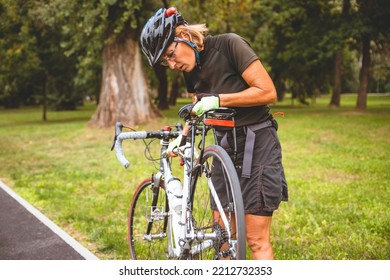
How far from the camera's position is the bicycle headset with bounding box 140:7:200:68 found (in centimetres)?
293

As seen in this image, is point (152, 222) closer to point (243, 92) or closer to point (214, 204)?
point (214, 204)

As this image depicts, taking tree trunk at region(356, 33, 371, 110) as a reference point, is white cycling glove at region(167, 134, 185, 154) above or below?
below

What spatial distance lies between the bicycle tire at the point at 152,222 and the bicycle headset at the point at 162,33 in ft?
3.62

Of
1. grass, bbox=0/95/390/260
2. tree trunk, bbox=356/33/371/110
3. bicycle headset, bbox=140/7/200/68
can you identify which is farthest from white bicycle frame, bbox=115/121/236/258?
tree trunk, bbox=356/33/371/110

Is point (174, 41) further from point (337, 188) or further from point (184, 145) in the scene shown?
point (337, 188)

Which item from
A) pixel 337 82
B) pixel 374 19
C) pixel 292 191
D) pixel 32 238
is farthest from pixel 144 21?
pixel 32 238

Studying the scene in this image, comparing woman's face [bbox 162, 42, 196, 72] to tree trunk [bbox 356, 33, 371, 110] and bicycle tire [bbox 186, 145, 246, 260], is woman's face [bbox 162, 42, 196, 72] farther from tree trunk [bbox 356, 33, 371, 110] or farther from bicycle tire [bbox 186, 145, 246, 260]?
tree trunk [bbox 356, 33, 371, 110]

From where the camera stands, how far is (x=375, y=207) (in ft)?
18.7

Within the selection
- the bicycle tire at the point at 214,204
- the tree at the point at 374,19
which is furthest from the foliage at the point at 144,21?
the bicycle tire at the point at 214,204

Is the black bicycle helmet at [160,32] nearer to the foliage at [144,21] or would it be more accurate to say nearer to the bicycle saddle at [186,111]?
the bicycle saddle at [186,111]

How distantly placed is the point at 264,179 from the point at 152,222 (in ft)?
4.40

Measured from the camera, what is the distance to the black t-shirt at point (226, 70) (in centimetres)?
287

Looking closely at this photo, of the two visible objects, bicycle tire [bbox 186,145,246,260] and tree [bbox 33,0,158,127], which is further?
tree [bbox 33,0,158,127]

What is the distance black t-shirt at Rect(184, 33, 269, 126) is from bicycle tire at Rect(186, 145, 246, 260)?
35 centimetres
